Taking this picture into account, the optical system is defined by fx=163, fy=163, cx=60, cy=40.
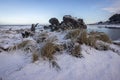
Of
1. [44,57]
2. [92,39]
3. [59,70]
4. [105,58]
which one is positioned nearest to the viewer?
[59,70]

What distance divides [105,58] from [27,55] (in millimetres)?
1913

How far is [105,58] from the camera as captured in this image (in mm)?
4055

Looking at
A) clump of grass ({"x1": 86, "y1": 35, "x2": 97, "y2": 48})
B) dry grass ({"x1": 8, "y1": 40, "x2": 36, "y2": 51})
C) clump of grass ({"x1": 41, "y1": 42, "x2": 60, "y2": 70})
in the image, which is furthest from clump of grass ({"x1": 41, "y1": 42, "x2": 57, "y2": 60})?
clump of grass ({"x1": 86, "y1": 35, "x2": 97, "y2": 48})

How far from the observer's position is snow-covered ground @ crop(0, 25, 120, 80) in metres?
2.94

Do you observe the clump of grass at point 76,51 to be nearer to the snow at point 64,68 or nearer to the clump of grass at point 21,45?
the snow at point 64,68

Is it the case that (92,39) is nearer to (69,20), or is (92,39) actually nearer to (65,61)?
(65,61)

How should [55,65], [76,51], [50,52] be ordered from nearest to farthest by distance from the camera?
[55,65]
[50,52]
[76,51]

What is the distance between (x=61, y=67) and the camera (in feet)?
10.7

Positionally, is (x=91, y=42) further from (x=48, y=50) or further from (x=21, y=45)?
(x=21, y=45)

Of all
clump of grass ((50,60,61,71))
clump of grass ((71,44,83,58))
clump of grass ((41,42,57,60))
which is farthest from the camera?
clump of grass ((71,44,83,58))

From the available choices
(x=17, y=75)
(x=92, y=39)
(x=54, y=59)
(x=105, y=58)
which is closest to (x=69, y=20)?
(x=92, y=39)

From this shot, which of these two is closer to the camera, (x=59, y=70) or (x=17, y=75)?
(x=17, y=75)

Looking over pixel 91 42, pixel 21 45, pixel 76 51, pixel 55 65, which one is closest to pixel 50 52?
pixel 55 65

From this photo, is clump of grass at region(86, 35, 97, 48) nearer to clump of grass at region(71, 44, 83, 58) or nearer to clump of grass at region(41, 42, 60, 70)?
clump of grass at region(71, 44, 83, 58)
